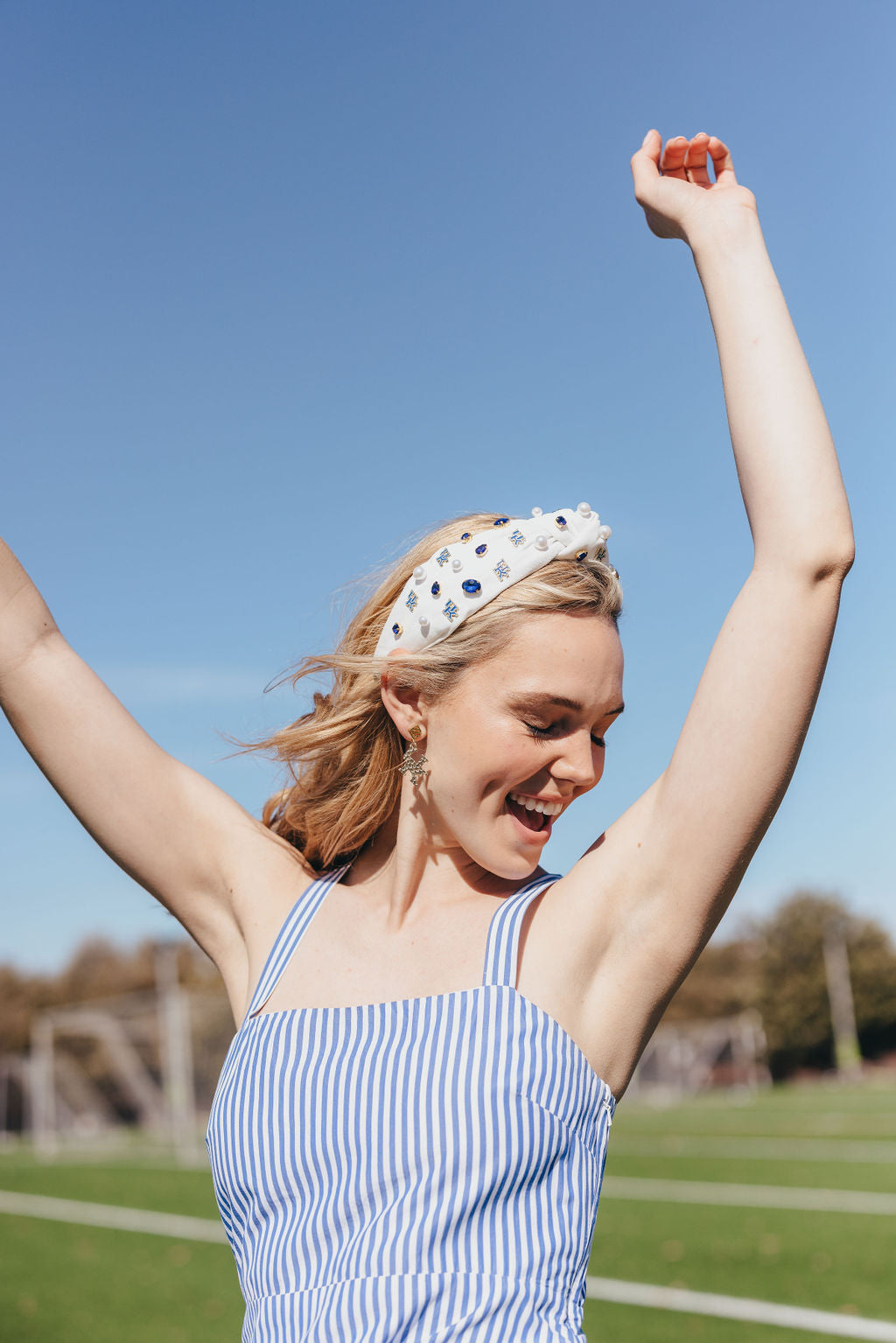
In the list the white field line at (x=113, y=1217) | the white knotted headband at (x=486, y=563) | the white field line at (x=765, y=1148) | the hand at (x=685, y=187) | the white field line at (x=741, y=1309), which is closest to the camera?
the hand at (x=685, y=187)

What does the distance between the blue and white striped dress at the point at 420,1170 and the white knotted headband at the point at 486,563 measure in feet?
1.44

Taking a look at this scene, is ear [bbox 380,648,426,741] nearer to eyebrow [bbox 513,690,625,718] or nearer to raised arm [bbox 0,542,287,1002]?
eyebrow [bbox 513,690,625,718]

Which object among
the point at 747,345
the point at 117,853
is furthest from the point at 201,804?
the point at 747,345

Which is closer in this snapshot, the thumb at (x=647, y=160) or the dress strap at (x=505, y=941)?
the dress strap at (x=505, y=941)

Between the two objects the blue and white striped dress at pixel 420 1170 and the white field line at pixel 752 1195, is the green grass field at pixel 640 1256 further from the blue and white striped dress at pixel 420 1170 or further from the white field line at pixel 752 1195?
the blue and white striped dress at pixel 420 1170

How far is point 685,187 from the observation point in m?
1.66

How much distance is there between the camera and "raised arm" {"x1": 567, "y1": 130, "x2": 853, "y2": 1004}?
141 cm

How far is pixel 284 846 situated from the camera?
1966mm

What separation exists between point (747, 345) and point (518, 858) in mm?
713

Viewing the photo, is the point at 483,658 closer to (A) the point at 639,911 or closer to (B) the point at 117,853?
(A) the point at 639,911

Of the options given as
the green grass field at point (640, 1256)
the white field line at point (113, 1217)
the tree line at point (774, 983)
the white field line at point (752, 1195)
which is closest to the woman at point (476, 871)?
the green grass field at point (640, 1256)

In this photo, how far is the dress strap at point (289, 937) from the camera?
5.58 feet

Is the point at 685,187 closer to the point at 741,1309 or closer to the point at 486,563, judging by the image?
the point at 486,563

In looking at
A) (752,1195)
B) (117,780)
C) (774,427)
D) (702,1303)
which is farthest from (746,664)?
(752,1195)
